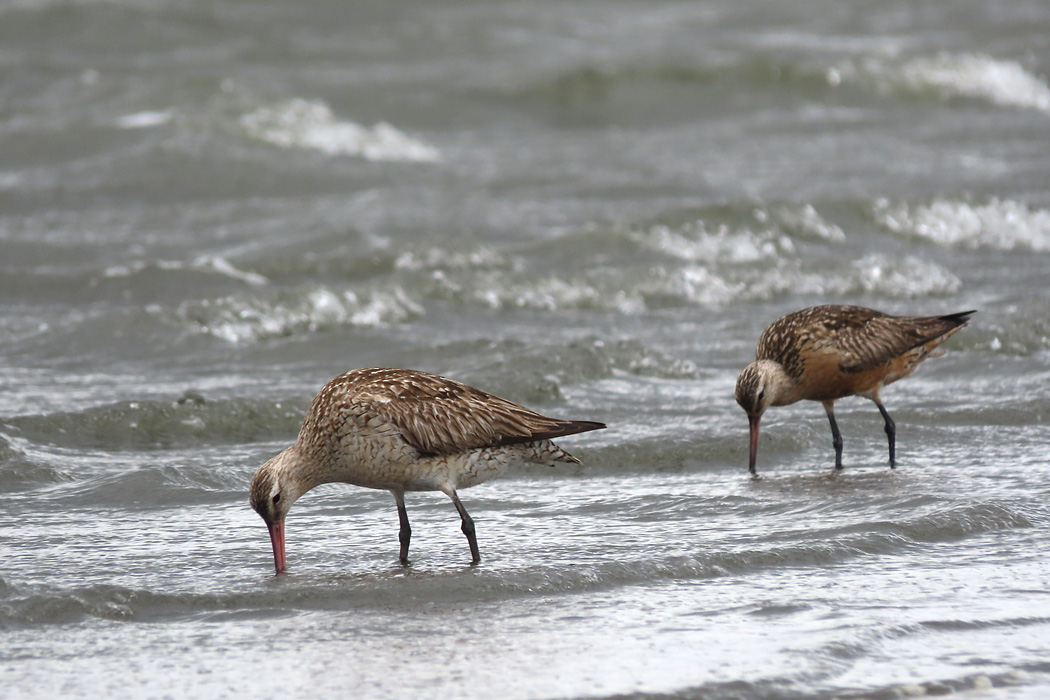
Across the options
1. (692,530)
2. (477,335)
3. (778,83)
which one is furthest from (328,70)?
(692,530)

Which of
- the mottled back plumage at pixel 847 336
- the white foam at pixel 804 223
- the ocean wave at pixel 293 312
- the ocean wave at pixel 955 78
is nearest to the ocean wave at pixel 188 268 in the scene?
the ocean wave at pixel 293 312

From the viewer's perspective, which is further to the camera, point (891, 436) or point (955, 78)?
point (955, 78)

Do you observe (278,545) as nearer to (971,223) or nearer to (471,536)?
(471,536)

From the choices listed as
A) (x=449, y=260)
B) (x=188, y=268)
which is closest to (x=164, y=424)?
(x=188, y=268)

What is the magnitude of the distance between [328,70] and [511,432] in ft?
57.6

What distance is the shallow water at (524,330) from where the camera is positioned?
4.91 m

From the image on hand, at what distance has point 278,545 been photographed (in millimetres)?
5703

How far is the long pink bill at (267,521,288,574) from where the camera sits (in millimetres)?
5684

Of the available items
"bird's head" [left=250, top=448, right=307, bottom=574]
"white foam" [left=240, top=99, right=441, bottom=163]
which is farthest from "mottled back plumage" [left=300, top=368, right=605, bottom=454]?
"white foam" [left=240, top=99, right=441, bottom=163]

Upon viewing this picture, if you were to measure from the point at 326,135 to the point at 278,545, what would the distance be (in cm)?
1425

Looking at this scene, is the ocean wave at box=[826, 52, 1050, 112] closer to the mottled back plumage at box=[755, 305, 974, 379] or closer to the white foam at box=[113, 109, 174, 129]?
the white foam at box=[113, 109, 174, 129]

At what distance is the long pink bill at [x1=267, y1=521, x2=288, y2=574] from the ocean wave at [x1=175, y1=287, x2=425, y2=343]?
5653mm

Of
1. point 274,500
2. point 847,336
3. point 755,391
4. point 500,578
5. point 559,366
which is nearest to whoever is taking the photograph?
point 500,578

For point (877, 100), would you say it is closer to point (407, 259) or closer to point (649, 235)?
point (649, 235)
